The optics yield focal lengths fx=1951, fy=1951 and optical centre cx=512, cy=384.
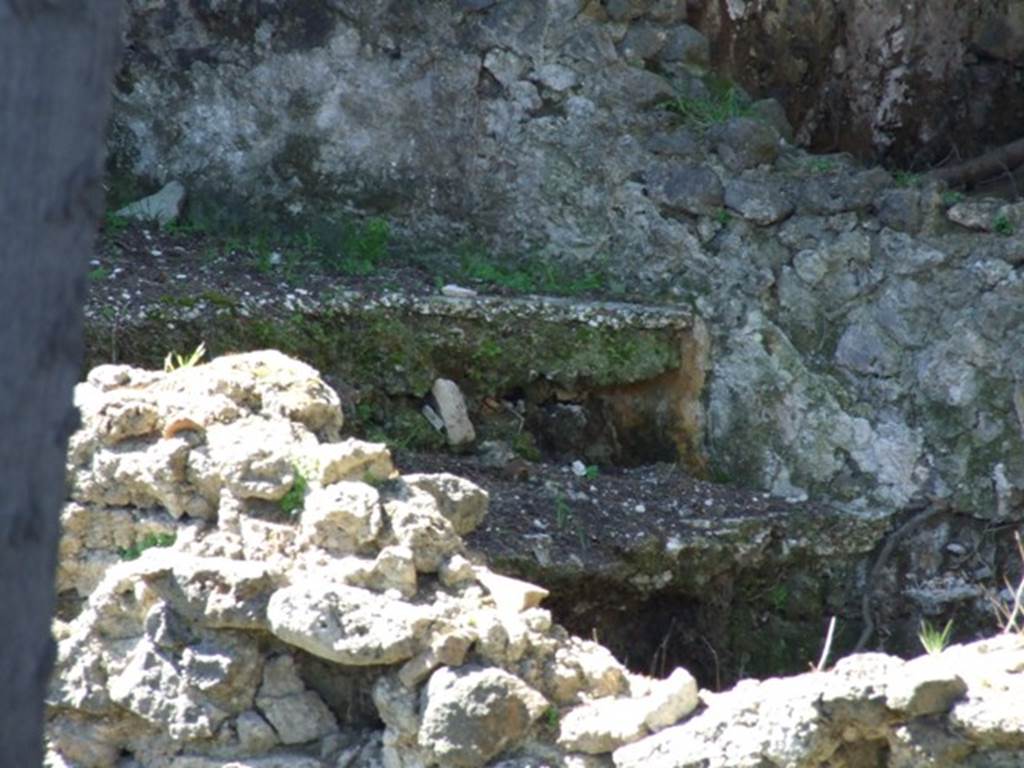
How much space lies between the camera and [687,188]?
664 centimetres

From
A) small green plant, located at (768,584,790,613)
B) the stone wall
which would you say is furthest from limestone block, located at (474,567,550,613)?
the stone wall

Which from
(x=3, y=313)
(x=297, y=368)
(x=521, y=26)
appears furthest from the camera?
(x=521, y=26)

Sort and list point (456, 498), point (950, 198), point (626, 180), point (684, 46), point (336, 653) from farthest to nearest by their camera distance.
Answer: point (684, 46) → point (626, 180) → point (950, 198) → point (456, 498) → point (336, 653)

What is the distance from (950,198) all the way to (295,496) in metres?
3.21

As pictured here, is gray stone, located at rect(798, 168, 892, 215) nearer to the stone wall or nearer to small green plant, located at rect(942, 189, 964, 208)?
the stone wall

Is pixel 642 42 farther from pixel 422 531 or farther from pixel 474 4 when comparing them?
pixel 422 531

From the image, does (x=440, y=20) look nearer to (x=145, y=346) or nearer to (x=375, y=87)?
(x=375, y=87)

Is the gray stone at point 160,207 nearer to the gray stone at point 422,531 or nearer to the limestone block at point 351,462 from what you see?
the limestone block at point 351,462

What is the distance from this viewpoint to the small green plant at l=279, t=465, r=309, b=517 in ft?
13.5

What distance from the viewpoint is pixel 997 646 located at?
12.3 ft

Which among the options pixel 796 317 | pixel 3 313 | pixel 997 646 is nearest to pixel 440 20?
pixel 796 317

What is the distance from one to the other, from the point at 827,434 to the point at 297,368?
2.47 metres

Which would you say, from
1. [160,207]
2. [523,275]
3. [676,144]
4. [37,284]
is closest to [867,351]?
[676,144]

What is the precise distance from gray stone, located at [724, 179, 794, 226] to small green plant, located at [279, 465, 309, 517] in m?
2.85
